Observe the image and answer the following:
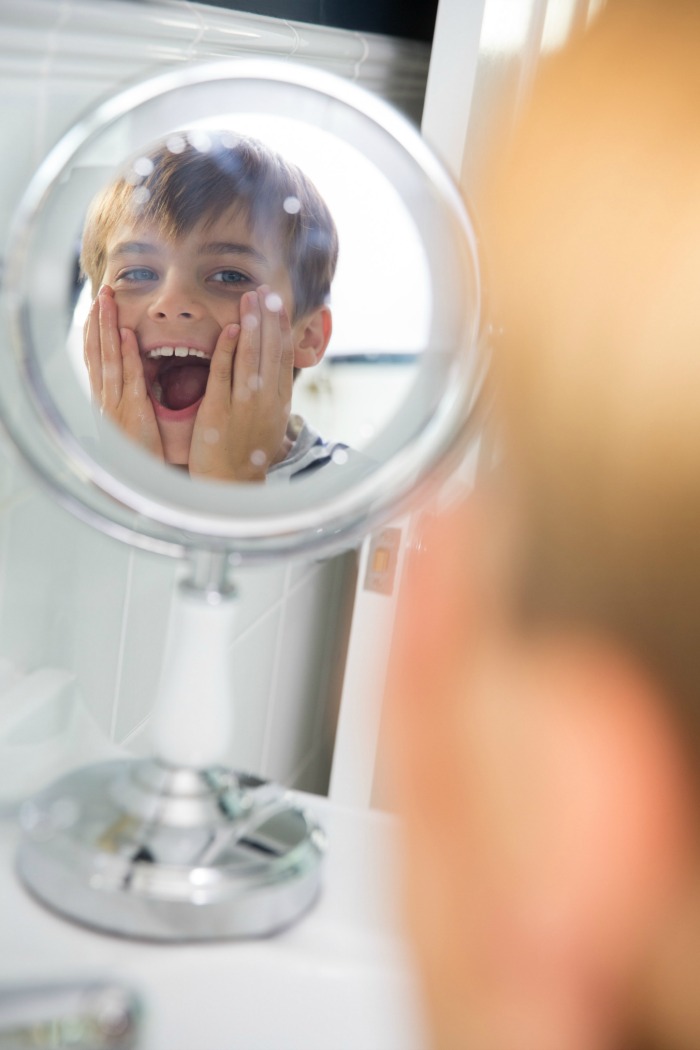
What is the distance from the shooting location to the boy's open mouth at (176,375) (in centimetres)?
48

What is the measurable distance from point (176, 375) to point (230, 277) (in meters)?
0.05

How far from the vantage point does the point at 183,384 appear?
1.62 feet

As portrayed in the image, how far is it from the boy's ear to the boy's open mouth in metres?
0.05

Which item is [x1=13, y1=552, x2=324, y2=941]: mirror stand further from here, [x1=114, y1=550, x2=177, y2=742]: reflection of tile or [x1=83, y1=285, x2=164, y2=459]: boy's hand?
[x1=114, y1=550, x2=177, y2=742]: reflection of tile

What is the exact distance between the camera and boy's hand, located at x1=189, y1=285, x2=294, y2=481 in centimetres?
49

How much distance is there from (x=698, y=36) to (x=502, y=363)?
0.15 meters

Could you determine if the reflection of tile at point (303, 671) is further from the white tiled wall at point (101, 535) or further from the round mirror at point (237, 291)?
the round mirror at point (237, 291)

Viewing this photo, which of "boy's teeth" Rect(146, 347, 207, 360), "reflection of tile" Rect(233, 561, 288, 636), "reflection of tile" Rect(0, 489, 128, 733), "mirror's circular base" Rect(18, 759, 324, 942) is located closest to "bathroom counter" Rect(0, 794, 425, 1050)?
"mirror's circular base" Rect(18, 759, 324, 942)

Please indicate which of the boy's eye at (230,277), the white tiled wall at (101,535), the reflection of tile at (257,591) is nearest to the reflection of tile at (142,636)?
the white tiled wall at (101,535)

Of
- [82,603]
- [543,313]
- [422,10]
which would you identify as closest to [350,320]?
[543,313]

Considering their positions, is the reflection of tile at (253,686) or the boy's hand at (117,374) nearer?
the boy's hand at (117,374)

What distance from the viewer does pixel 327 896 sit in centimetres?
46

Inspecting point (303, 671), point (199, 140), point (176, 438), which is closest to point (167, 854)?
point (176, 438)

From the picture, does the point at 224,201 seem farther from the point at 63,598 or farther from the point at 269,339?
the point at 63,598
